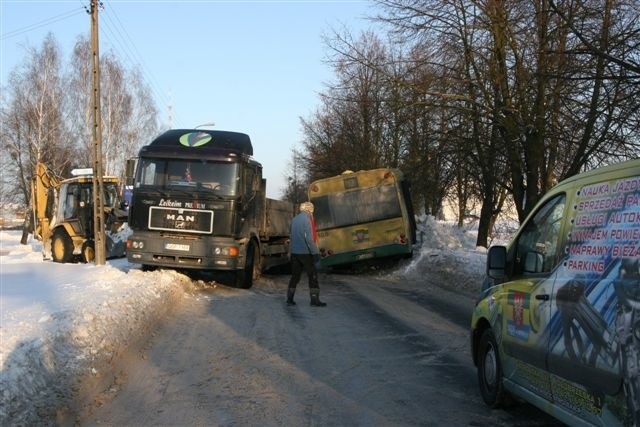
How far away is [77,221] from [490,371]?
1876 centimetres

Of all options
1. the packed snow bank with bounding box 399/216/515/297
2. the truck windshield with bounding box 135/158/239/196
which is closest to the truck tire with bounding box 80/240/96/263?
the truck windshield with bounding box 135/158/239/196

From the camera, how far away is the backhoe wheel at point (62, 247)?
68.3 feet

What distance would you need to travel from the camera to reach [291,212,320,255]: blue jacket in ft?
36.9

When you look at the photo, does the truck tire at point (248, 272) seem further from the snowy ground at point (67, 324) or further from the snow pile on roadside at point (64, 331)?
the snow pile on roadside at point (64, 331)

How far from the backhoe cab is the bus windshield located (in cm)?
814

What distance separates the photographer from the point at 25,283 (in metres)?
13.6

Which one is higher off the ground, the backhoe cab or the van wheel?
the backhoe cab

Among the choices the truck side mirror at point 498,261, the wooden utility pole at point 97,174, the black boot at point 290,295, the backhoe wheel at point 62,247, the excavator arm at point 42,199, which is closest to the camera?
Result: the truck side mirror at point 498,261

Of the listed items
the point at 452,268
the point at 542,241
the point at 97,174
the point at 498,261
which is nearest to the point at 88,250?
the point at 97,174

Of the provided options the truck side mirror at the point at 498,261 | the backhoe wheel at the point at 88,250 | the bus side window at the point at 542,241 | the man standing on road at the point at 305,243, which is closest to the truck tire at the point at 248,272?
the man standing on road at the point at 305,243

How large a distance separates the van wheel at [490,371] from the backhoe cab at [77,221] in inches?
709

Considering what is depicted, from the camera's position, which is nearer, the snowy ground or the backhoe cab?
the snowy ground

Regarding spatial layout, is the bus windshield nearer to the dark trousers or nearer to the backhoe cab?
the dark trousers

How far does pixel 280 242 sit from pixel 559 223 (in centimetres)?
1520
